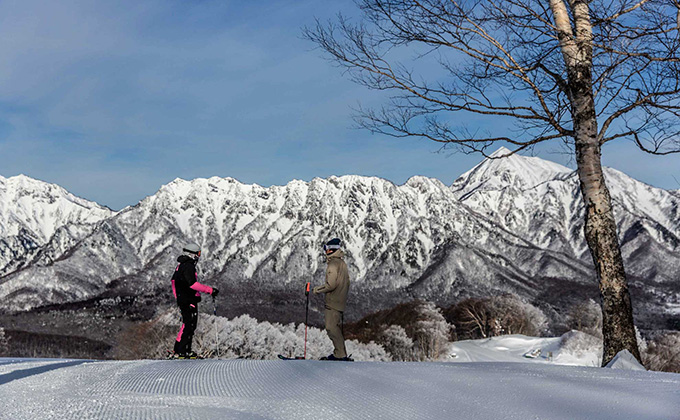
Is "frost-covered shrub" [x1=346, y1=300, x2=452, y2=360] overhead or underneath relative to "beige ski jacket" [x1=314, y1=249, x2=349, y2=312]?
underneath

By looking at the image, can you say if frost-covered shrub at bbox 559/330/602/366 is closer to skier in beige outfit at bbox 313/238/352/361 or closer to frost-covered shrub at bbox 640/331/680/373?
frost-covered shrub at bbox 640/331/680/373

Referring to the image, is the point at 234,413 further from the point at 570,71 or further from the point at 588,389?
the point at 570,71

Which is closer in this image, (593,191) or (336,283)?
(593,191)

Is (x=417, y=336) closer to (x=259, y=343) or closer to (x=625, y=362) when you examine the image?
(x=259, y=343)

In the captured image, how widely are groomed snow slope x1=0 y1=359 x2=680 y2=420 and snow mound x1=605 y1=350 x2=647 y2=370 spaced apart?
1312 millimetres

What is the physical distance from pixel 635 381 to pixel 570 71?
198 inches

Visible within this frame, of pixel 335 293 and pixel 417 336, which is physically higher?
pixel 335 293

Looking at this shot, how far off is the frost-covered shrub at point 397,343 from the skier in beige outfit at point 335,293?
74590 millimetres

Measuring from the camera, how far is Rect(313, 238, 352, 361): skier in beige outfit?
922 cm

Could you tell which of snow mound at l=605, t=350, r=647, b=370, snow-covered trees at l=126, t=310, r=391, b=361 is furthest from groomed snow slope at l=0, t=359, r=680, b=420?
snow-covered trees at l=126, t=310, r=391, b=361

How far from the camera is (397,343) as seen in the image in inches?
3305

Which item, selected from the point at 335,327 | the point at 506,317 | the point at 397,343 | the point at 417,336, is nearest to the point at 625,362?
the point at 335,327

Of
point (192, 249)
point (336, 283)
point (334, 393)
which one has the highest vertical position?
point (192, 249)

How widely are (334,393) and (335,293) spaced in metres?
4.95
